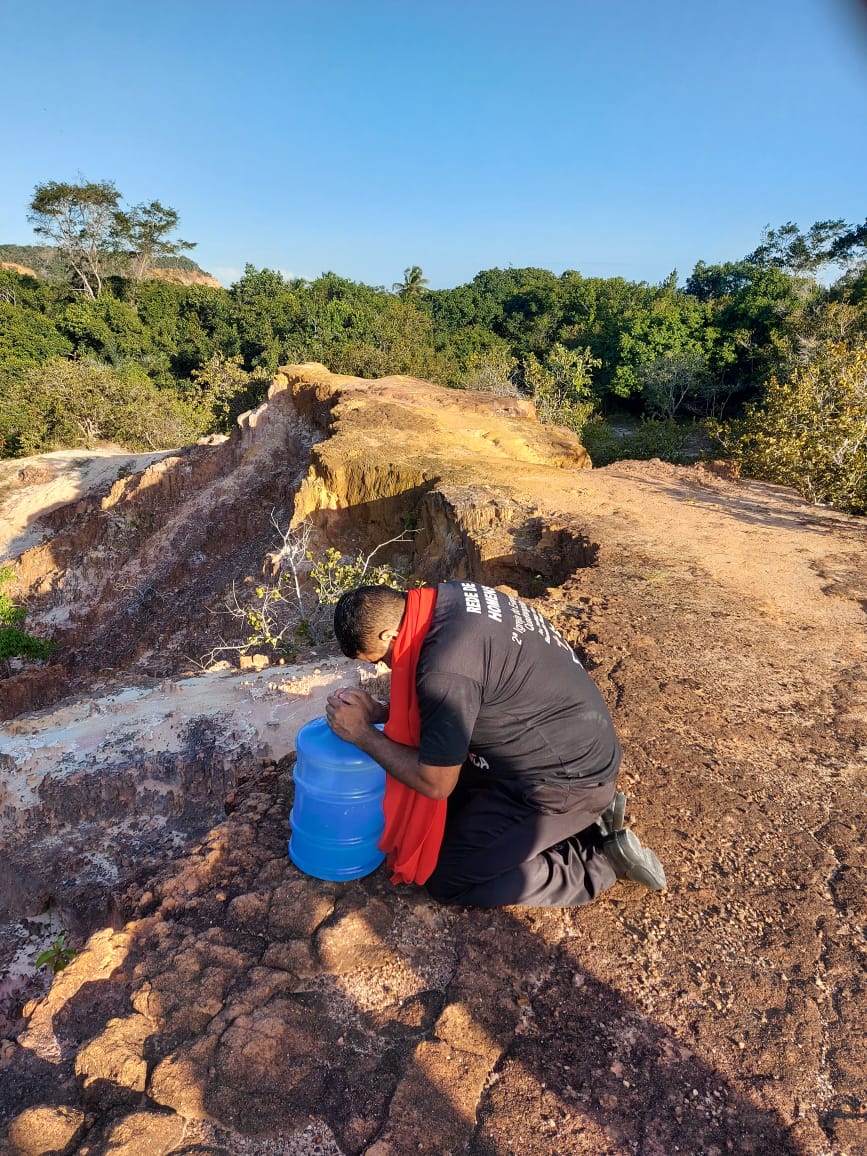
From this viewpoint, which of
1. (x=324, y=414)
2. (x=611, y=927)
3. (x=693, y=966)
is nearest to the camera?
(x=693, y=966)

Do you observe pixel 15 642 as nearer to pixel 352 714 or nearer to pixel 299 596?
pixel 299 596

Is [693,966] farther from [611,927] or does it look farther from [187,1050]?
[187,1050]

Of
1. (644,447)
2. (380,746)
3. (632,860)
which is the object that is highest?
(644,447)

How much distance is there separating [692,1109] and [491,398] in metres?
10.5

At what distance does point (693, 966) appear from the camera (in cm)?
198

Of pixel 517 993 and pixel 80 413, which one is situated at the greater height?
pixel 80 413

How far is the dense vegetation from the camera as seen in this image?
9.59 meters

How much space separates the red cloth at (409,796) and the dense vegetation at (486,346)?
273 inches

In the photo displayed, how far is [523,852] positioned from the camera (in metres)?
2.13

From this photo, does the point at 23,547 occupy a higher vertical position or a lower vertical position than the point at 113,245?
lower

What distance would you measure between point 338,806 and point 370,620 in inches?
30.0

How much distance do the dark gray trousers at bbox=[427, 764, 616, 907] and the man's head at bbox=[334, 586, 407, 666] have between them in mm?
661

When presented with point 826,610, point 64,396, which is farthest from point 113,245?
point 826,610

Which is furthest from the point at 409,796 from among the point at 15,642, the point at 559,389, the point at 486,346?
the point at 486,346
